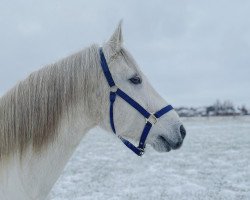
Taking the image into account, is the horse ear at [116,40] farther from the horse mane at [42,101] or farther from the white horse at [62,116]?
the horse mane at [42,101]

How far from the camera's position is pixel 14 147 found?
8.18ft

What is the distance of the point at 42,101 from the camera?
2.55 meters

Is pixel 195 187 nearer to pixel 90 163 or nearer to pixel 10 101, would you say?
pixel 90 163

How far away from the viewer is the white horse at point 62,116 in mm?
2500

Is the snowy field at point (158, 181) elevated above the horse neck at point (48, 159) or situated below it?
below

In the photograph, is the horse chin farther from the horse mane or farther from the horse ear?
the horse ear

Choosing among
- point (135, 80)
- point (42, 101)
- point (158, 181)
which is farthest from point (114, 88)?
point (158, 181)

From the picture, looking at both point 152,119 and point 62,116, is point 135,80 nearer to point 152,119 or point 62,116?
point 152,119

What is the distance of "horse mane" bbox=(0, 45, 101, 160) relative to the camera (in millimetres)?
2502

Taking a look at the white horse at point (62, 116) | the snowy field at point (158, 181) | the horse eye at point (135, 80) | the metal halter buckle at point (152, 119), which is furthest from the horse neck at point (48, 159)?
the snowy field at point (158, 181)

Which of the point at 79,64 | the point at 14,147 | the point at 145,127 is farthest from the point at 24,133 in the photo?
the point at 145,127

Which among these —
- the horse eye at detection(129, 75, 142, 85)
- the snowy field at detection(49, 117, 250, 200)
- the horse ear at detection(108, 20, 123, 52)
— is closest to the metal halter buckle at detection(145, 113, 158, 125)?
the horse eye at detection(129, 75, 142, 85)

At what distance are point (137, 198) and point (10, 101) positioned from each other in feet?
21.4

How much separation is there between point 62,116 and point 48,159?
0.97 feet
